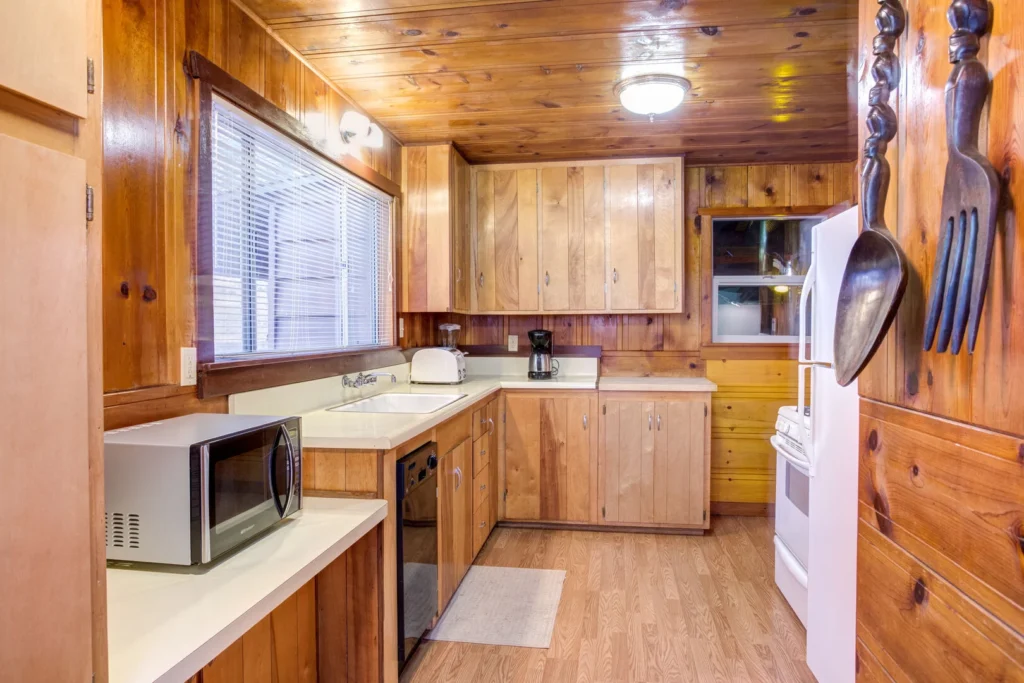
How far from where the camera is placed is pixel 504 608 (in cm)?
256

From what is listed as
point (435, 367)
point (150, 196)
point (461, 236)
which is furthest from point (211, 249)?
point (461, 236)

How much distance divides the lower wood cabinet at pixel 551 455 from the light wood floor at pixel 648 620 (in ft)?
0.64

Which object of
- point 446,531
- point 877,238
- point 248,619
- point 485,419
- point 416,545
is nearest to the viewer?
point 877,238

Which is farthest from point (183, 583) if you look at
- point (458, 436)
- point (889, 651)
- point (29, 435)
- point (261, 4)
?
point (261, 4)

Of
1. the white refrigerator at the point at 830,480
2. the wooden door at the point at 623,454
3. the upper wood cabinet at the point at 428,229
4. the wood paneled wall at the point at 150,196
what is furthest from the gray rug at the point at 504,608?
the upper wood cabinet at the point at 428,229

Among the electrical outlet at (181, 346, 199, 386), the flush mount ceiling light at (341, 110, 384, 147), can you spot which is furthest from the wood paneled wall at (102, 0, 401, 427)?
the flush mount ceiling light at (341, 110, 384, 147)

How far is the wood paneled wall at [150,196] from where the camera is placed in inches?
56.9

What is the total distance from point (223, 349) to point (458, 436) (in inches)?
43.9

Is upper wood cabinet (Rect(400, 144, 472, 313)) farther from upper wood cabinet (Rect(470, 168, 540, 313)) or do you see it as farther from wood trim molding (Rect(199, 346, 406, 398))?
wood trim molding (Rect(199, 346, 406, 398))

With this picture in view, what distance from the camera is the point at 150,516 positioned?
119 cm

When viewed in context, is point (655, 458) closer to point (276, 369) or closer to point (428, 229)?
point (428, 229)

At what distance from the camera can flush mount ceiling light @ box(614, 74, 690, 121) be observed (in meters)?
2.43

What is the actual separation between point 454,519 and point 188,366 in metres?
1.34

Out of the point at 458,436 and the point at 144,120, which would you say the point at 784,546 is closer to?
the point at 458,436
